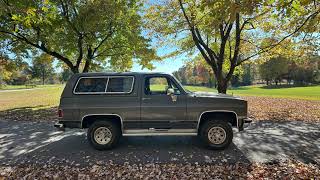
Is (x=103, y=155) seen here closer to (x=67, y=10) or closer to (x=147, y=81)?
(x=147, y=81)

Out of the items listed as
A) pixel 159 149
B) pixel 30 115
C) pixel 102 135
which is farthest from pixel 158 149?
pixel 30 115

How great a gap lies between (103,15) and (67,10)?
2.51 meters

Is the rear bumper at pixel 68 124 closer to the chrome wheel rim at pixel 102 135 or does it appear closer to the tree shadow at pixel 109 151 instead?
the chrome wheel rim at pixel 102 135

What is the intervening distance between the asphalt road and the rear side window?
169 cm

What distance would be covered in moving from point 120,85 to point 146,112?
1.08 metres

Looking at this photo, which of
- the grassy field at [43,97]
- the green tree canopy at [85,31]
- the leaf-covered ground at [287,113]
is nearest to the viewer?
the leaf-covered ground at [287,113]

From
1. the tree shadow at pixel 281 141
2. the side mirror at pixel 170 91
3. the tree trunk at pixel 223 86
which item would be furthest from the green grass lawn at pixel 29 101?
the tree shadow at pixel 281 141

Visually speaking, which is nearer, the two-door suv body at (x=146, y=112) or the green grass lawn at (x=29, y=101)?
the two-door suv body at (x=146, y=112)

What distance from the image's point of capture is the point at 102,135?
7.10m

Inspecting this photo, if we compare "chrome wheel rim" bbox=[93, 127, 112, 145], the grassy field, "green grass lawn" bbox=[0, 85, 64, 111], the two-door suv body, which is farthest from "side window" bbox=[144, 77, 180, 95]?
Answer: "green grass lawn" bbox=[0, 85, 64, 111]

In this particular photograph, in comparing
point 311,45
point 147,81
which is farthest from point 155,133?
point 311,45

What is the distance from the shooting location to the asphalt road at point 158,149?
626cm

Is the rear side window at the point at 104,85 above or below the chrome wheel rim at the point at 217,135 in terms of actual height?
above

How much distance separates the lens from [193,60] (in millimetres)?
20062
